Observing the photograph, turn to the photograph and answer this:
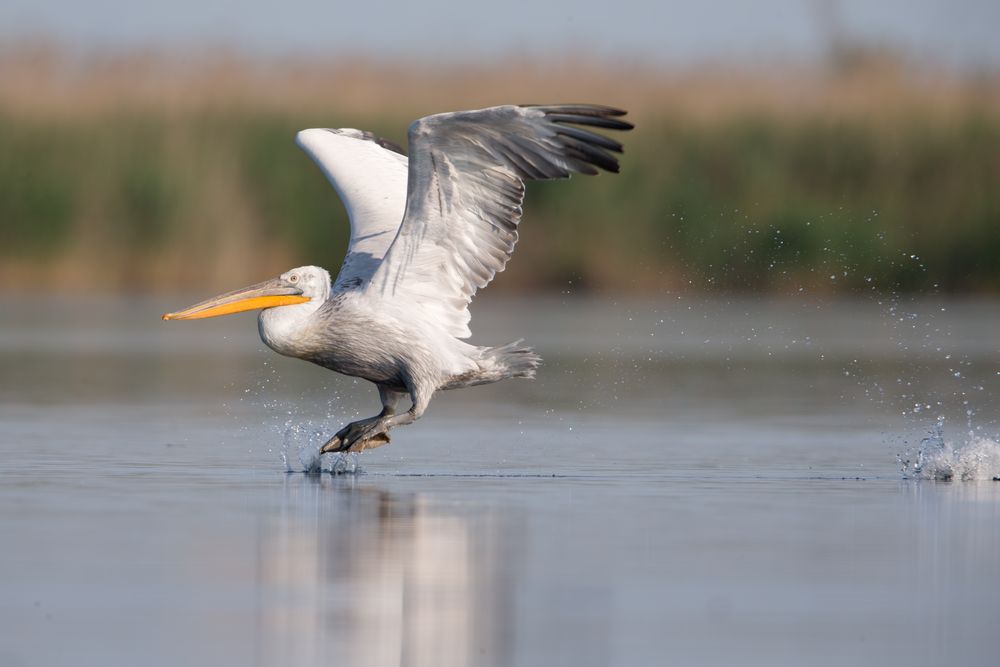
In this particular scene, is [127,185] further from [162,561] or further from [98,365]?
[162,561]

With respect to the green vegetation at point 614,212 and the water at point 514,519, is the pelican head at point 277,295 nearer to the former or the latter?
the water at point 514,519

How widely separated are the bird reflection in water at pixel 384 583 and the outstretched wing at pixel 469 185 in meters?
1.53

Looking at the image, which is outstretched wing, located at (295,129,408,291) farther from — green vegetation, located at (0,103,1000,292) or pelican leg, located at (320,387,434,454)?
green vegetation, located at (0,103,1000,292)

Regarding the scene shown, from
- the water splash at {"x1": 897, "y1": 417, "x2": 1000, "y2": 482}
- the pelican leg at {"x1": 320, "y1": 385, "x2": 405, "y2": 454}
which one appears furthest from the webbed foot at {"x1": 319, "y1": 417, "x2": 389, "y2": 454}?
the water splash at {"x1": 897, "y1": 417, "x2": 1000, "y2": 482}

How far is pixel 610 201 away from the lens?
1795 cm

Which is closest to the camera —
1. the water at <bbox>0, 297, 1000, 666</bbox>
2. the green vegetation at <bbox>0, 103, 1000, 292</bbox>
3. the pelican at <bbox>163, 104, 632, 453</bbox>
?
the water at <bbox>0, 297, 1000, 666</bbox>

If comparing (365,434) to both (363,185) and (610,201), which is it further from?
(610,201)

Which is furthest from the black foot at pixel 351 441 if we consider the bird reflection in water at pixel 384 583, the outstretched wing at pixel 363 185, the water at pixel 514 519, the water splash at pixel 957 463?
the water splash at pixel 957 463

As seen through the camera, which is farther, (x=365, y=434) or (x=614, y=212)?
(x=614, y=212)

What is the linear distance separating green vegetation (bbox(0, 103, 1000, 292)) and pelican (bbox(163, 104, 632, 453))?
891 cm

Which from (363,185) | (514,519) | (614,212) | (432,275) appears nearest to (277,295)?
(432,275)

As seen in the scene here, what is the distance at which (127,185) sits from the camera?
18.2 meters

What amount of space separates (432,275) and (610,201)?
943 centimetres

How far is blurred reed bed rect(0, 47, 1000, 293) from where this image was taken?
17672 millimetres
